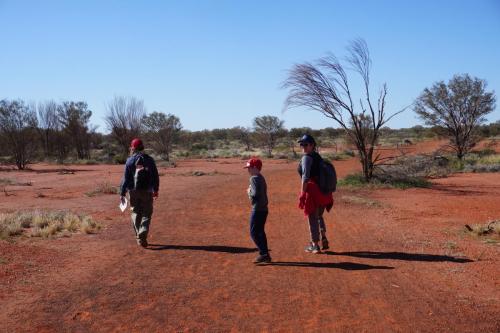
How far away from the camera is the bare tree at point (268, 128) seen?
1968 inches

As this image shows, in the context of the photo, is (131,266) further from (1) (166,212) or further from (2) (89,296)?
(1) (166,212)

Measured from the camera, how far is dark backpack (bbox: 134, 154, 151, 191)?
7.93 metres

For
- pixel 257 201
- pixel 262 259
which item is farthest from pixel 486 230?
pixel 257 201

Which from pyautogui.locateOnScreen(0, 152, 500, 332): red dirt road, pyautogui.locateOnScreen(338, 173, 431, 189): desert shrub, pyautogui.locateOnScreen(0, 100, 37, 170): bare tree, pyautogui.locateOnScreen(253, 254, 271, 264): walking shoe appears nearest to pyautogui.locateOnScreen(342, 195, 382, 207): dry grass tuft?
pyautogui.locateOnScreen(0, 152, 500, 332): red dirt road

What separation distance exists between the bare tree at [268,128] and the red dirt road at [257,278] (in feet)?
129

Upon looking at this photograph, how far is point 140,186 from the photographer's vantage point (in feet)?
26.1

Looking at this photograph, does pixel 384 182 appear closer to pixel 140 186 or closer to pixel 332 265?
pixel 332 265

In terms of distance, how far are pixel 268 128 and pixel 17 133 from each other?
2382cm

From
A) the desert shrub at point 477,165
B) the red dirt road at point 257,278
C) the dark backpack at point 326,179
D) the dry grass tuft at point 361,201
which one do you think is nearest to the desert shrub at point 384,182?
the dry grass tuft at point 361,201

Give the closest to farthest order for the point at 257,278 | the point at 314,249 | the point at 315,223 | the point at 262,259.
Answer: the point at 257,278 < the point at 262,259 < the point at 315,223 < the point at 314,249

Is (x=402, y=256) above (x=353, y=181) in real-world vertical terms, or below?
below

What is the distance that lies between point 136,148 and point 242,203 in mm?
5556

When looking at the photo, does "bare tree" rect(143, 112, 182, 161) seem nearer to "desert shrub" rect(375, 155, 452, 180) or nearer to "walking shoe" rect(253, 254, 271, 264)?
"desert shrub" rect(375, 155, 452, 180)

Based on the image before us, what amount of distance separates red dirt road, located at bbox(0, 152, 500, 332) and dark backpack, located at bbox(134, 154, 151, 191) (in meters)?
1.01
